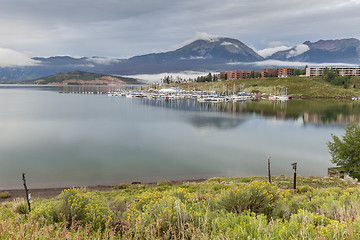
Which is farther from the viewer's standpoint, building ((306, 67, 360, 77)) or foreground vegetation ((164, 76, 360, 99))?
building ((306, 67, 360, 77))

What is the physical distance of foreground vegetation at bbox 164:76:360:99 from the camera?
442 feet

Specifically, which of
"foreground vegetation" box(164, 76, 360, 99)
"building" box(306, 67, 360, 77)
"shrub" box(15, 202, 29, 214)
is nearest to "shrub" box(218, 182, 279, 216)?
"shrub" box(15, 202, 29, 214)

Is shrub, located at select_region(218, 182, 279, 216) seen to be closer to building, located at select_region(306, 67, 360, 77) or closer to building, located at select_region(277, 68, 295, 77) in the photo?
building, located at select_region(306, 67, 360, 77)

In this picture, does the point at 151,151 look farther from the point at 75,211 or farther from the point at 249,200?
the point at 249,200

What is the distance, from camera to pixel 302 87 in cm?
15012

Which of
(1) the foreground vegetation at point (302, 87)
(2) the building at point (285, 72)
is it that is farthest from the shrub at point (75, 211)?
(2) the building at point (285, 72)

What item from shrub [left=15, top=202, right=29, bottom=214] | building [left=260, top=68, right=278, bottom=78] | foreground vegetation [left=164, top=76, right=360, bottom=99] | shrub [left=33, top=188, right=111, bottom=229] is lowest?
shrub [left=15, top=202, right=29, bottom=214]

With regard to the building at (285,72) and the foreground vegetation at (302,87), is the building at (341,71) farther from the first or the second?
the foreground vegetation at (302,87)

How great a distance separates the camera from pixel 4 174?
26.6m

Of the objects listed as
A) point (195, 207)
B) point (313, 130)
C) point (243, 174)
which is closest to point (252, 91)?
point (313, 130)

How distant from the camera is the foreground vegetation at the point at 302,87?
134750 millimetres

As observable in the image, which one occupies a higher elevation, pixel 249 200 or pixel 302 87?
pixel 302 87

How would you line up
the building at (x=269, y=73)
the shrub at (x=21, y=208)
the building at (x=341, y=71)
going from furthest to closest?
the building at (x=269, y=73) < the building at (x=341, y=71) < the shrub at (x=21, y=208)

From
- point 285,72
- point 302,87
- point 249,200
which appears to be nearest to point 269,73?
point 285,72
